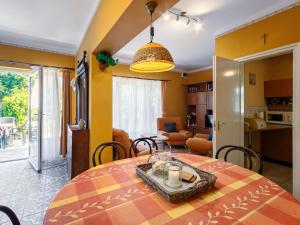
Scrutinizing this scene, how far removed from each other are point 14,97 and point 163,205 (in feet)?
21.8

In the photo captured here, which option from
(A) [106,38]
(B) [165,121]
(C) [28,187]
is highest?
(A) [106,38]

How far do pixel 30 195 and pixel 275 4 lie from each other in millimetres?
4133

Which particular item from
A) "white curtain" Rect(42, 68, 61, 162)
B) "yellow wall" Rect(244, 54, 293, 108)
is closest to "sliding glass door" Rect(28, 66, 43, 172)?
"white curtain" Rect(42, 68, 61, 162)

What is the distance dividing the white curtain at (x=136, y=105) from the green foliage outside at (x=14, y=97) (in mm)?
3224

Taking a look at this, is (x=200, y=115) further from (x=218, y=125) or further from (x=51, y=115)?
(x=51, y=115)

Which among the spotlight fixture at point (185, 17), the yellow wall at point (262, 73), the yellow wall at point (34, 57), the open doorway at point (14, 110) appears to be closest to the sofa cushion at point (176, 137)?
the yellow wall at point (262, 73)

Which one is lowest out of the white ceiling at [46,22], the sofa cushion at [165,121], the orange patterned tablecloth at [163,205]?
the orange patterned tablecloth at [163,205]

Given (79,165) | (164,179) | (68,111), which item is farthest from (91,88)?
(164,179)

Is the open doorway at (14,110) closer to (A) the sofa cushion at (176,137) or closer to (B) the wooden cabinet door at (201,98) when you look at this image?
(A) the sofa cushion at (176,137)

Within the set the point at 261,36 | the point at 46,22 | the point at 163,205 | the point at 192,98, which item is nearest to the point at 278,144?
the point at 261,36

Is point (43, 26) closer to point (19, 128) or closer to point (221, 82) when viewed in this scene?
point (221, 82)

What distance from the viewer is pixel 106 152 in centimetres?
271

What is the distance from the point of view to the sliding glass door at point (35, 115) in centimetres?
330

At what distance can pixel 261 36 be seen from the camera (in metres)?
2.38
